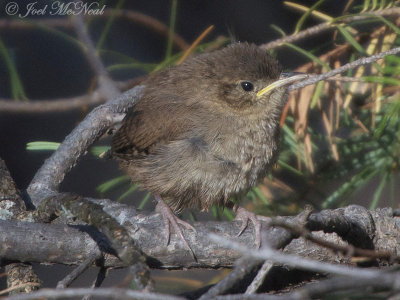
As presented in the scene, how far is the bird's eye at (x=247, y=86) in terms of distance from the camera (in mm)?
2969

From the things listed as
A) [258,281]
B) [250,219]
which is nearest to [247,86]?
[250,219]

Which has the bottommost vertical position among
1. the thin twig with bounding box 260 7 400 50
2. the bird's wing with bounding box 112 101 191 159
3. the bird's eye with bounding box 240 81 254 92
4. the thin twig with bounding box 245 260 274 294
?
the thin twig with bounding box 245 260 274 294

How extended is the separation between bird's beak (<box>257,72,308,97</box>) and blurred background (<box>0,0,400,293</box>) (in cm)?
11

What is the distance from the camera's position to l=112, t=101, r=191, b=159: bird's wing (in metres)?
2.89

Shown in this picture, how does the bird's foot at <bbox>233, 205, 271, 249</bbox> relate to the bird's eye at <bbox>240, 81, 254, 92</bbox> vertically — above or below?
below

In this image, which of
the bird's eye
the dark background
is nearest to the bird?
the bird's eye

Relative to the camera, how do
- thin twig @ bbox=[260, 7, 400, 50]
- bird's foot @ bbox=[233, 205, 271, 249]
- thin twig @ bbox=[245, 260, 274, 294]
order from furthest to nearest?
thin twig @ bbox=[260, 7, 400, 50]
bird's foot @ bbox=[233, 205, 271, 249]
thin twig @ bbox=[245, 260, 274, 294]

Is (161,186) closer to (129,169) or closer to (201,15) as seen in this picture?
(129,169)

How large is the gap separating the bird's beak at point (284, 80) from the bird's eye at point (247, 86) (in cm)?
5

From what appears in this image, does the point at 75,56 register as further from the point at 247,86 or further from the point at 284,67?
the point at 247,86

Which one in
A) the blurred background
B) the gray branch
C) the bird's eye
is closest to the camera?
the gray branch

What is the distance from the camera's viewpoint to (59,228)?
2002 mm

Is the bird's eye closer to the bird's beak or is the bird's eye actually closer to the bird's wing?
the bird's beak

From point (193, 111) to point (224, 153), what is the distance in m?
0.36
